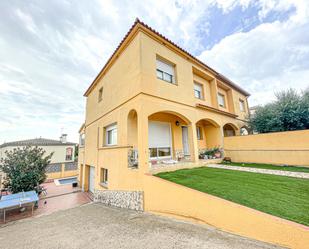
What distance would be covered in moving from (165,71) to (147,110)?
11.9 ft

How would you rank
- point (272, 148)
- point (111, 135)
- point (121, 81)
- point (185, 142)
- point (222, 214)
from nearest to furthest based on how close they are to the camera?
point (222, 214), point (121, 81), point (272, 148), point (111, 135), point (185, 142)

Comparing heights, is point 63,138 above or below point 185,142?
above

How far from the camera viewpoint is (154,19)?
10.4 meters

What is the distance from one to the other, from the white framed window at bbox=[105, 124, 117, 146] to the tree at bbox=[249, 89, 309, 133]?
13.9 m

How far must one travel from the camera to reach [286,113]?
11609mm

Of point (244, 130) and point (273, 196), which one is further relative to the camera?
point (244, 130)

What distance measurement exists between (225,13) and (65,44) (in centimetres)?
1388

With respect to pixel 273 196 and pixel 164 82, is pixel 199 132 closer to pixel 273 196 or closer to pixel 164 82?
pixel 164 82

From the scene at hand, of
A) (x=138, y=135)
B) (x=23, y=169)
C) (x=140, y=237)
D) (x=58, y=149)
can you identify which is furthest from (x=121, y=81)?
(x=58, y=149)

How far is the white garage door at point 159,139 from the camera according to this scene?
30.8ft

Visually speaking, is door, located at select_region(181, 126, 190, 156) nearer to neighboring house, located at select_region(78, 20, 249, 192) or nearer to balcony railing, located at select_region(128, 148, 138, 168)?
neighboring house, located at select_region(78, 20, 249, 192)

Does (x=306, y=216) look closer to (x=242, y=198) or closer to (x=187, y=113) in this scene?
(x=242, y=198)

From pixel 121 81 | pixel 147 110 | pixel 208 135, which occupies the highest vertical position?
pixel 121 81

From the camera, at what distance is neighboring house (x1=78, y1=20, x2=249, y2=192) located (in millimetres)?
7578
